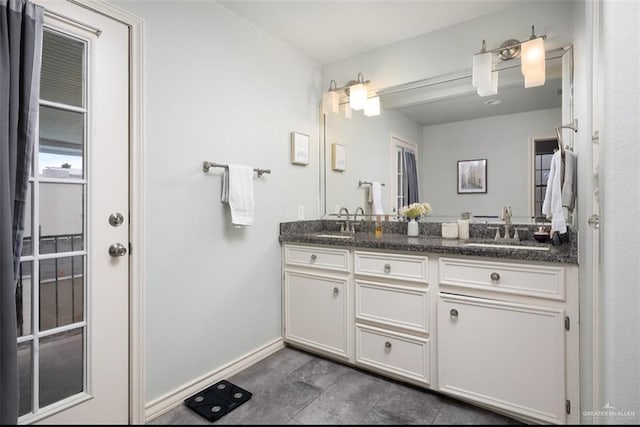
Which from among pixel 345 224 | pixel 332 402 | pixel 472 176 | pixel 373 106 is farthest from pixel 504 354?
pixel 373 106

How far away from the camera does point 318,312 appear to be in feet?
7.22

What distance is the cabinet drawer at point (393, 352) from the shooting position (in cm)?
177

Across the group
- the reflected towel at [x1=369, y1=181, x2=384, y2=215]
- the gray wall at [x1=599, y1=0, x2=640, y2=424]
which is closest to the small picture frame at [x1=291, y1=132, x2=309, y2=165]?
the reflected towel at [x1=369, y1=181, x2=384, y2=215]

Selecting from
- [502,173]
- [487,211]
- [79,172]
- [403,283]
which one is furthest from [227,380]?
[502,173]

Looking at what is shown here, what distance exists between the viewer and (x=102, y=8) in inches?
55.9

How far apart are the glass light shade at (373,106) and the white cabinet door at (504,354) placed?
153 cm

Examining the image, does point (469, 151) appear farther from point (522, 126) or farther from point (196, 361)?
point (196, 361)

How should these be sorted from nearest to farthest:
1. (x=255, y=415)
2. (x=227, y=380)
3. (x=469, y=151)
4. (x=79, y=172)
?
(x=79, y=172) → (x=255, y=415) → (x=227, y=380) → (x=469, y=151)

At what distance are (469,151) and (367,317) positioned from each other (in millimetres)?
1341

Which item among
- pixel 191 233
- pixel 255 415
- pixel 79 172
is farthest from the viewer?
pixel 191 233

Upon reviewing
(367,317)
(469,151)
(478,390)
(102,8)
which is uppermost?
(102,8)

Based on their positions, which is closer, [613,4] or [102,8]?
[613,4]

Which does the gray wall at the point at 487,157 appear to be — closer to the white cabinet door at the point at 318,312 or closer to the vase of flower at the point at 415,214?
the vase of flower at the point at 415,214

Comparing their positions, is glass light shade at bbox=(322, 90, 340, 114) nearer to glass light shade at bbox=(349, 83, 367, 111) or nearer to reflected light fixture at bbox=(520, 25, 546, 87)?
glass light shade at bbox=(349, 83, 367, 111)
